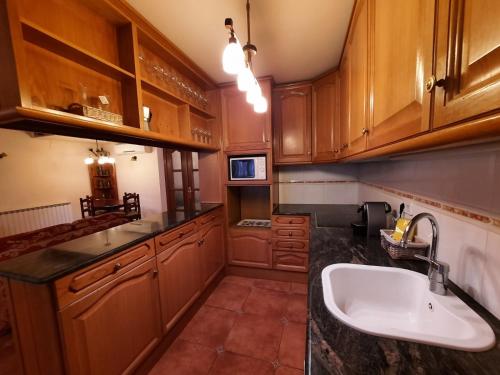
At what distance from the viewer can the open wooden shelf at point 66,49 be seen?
2.94 feet

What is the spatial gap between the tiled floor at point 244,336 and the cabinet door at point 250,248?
286 millimetres

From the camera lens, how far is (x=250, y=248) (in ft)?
7.96

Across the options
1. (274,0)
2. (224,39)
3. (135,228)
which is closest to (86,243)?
(135,228)

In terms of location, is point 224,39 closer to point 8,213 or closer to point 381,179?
point 381,179

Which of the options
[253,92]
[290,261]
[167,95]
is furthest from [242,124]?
[290,261]

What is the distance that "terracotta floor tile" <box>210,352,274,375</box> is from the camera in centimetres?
134

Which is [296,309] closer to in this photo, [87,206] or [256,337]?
[256,337]

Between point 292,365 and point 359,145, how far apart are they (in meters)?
1.49

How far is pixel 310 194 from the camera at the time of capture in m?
2.71

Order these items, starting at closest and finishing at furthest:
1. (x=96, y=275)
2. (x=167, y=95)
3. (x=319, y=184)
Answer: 1. (x=96, y=275)
2. (x=167, y=95)
3. (x=319, y=184)

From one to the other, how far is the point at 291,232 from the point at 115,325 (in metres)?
1.69

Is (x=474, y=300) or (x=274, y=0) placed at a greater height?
(x=274, y=0)

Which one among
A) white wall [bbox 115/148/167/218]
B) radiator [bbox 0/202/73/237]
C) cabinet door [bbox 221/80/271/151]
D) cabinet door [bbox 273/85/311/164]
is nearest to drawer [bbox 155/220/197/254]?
cabinet door [bbox 221/80/271/151]

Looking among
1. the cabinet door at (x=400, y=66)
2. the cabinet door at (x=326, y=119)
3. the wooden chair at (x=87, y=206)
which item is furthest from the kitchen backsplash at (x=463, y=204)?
the wooden chair at (x=87, y=206)
